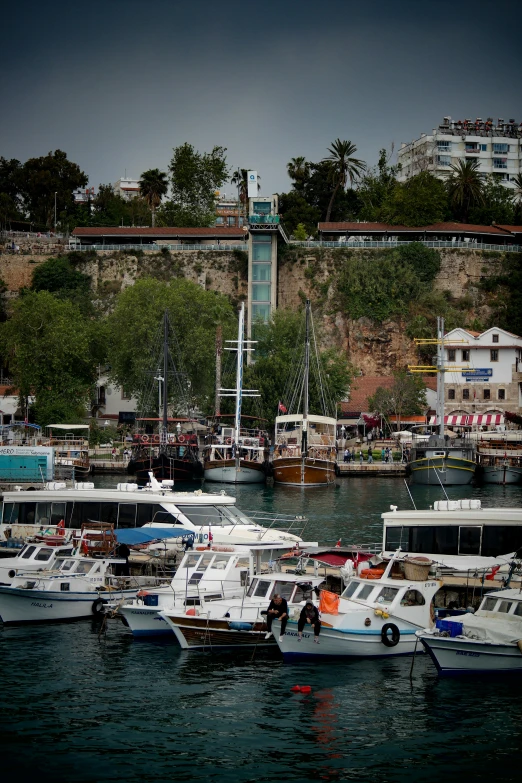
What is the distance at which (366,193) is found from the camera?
119188mm

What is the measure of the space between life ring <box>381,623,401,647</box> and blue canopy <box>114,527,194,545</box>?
30.5 feet

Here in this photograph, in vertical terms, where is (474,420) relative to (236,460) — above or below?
above

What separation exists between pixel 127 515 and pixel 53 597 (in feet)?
25.2

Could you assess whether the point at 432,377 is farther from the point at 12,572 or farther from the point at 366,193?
the point at 12,572

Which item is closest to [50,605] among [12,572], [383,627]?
[12,572]

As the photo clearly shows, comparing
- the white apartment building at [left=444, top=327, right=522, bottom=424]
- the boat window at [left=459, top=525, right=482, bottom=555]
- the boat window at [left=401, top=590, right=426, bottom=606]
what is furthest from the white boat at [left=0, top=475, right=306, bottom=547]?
the white apartment building at [left=444, top=327, right=522, bottom=424]

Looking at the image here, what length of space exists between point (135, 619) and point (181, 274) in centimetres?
7910

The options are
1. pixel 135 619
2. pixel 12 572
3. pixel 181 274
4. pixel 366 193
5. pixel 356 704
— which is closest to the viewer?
pixel 356 704

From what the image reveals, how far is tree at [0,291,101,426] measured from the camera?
286 feet

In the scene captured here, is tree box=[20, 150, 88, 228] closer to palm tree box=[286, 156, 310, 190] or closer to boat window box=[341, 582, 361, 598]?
palm tree box=[286, 156, 310, 190]

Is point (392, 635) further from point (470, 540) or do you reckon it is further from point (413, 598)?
point (470, 540)

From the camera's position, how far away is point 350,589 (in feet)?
93.2

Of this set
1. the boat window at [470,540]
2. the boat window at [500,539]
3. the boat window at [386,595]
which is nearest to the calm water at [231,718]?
the boat window at [386,595]

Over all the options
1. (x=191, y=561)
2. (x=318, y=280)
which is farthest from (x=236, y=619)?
(x=318, y=280)
